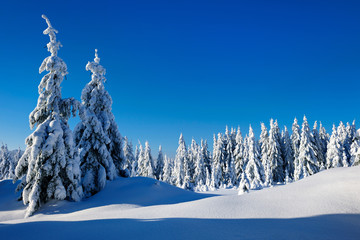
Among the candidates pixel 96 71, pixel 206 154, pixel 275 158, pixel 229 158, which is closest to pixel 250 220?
pixel 96 71

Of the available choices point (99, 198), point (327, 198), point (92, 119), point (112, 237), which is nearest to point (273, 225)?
point (327, 198)

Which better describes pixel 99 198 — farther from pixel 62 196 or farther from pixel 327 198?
pixel 327 198

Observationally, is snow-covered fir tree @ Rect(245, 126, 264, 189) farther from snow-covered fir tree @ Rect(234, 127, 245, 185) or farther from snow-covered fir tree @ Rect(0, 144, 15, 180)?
Answer: snow-covered fir tree @ Rect(0, 144, 15, 180)

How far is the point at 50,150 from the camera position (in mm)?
12656

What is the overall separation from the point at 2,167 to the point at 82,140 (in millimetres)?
49398

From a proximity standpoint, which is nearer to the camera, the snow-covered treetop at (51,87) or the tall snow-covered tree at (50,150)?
the tall snow-covered tree at (50,150)

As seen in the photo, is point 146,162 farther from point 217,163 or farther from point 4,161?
point 4,161

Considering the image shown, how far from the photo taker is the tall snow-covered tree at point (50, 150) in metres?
12.5

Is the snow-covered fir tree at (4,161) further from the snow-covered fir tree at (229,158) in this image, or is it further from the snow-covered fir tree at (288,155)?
the snow-covered fir tree at (288,155)

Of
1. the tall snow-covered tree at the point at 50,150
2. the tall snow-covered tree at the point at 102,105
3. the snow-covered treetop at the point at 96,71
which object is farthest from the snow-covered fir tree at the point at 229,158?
the tall snow-covered tree at the point at 50,150

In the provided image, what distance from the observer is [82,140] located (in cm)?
1714

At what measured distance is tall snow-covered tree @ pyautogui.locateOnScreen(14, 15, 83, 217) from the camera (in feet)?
41.1

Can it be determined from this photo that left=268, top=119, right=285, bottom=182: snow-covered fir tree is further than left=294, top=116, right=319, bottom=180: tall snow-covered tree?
Yes

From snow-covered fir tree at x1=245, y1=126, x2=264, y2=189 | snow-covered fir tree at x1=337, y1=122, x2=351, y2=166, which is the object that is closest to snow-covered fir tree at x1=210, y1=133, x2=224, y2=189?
snow-covered fir tree at x1=245, y1=126, x2=264, y2=189
